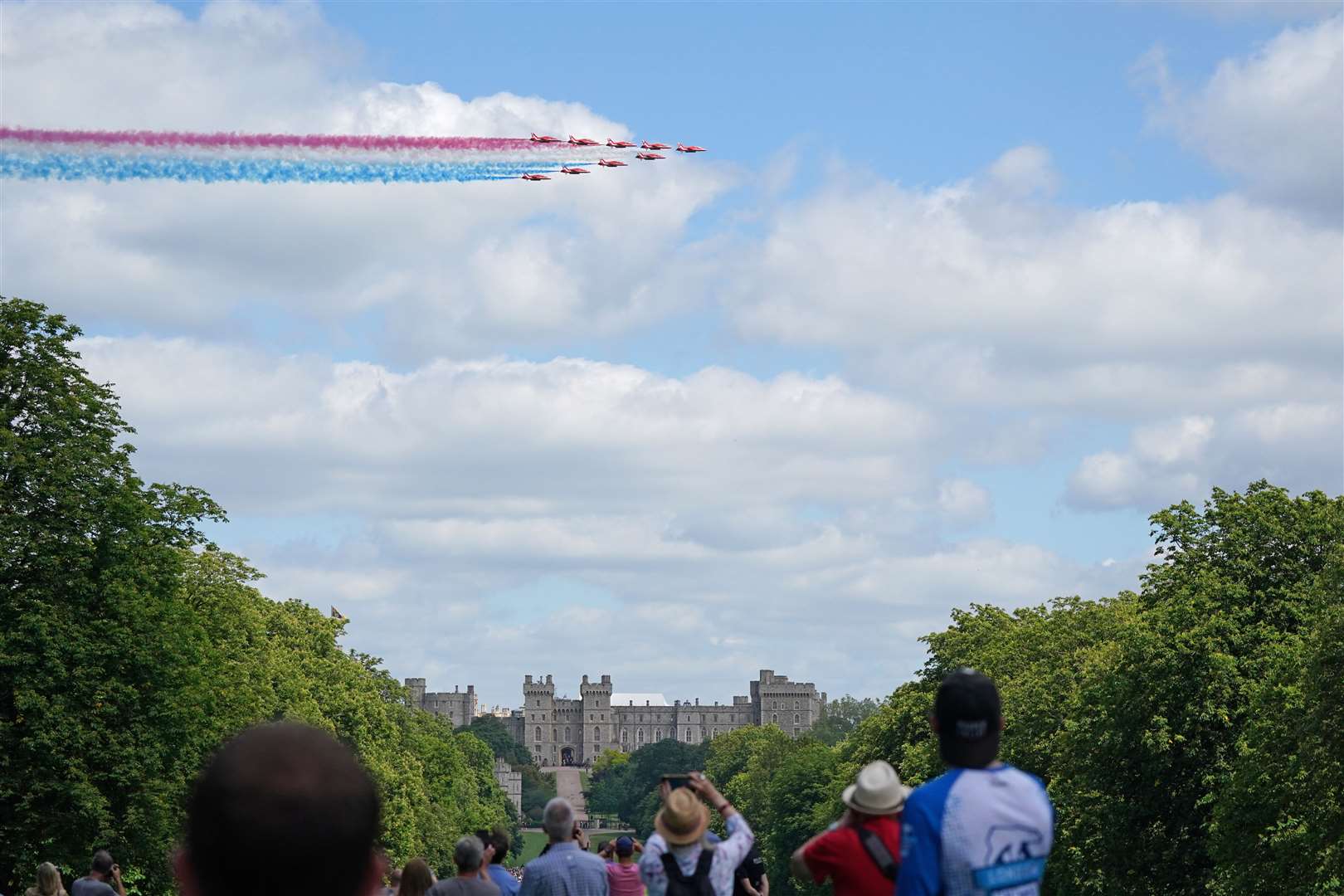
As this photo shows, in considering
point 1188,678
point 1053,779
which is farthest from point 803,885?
point 1188,678

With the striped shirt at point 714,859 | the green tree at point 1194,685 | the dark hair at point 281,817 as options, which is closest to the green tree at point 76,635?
the green tree at point 1194,685

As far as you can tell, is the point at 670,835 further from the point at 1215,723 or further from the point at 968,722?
the point at 1215,723

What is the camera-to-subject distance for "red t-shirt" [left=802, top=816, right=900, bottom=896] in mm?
8984

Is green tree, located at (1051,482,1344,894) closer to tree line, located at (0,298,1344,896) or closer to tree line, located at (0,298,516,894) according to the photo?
tree line, located at (0,298,1344,896)

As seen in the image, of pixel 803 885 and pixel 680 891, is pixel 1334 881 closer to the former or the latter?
pixel 680 891

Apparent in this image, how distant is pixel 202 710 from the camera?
4981cm

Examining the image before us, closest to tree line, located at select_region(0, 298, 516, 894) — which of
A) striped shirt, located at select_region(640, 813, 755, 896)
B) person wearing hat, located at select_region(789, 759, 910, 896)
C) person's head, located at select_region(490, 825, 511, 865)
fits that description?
person's head, located at select_region(490, 825, 511, 865)

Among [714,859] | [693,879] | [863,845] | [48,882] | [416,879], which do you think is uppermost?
[863,845]

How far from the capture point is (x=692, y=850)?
40.1ft

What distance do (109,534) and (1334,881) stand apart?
97.9 ft

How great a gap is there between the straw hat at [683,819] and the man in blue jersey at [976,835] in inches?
190

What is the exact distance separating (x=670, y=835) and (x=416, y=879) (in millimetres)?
5238

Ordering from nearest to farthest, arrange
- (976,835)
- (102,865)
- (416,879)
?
(976,835)
(416,879)
(102,865)

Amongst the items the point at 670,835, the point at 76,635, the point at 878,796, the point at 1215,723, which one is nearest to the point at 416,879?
the point at 670,835
